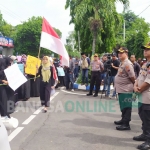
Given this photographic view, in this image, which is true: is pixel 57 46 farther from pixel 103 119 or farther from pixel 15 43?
pixel 15 43

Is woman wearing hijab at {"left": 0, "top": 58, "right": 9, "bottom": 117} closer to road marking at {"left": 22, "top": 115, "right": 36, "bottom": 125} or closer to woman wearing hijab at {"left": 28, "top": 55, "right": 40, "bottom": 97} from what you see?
road marking at {"left": 22, "top": 115, "right": 36, "bottom": 125}

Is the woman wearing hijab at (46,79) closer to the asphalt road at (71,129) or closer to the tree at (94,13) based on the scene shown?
the asphalt road at (71,129)

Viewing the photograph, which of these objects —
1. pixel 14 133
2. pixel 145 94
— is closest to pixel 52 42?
pixel 14 133

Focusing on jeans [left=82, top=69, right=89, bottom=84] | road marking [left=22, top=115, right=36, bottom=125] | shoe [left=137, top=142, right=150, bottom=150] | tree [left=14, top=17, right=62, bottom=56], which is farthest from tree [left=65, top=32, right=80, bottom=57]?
shoe [left=137, top=142, right=150, bottom=150]

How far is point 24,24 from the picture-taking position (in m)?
52.9

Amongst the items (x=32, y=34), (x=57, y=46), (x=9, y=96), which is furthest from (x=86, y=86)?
(x=32, y=34)

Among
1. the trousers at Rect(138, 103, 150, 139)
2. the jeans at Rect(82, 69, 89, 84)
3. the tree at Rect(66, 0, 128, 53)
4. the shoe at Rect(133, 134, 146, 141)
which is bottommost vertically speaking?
the shoe at Rect(133, 134, 146, 141)

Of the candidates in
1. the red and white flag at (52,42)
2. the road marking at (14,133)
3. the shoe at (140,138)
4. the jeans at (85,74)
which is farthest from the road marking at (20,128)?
the jeans at (85,74)

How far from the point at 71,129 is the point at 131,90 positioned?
1.55 m

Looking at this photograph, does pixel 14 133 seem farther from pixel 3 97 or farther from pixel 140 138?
pixel 140 138

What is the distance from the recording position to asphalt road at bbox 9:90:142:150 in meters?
4.74

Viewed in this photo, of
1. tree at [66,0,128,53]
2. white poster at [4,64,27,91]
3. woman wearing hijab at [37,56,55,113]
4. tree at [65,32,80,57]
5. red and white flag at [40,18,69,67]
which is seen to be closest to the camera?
white poster at [4,64,27,91]

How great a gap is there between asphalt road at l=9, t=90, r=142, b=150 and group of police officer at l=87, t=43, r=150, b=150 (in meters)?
0.25

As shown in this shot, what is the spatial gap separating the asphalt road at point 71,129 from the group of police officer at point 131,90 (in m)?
0.25
